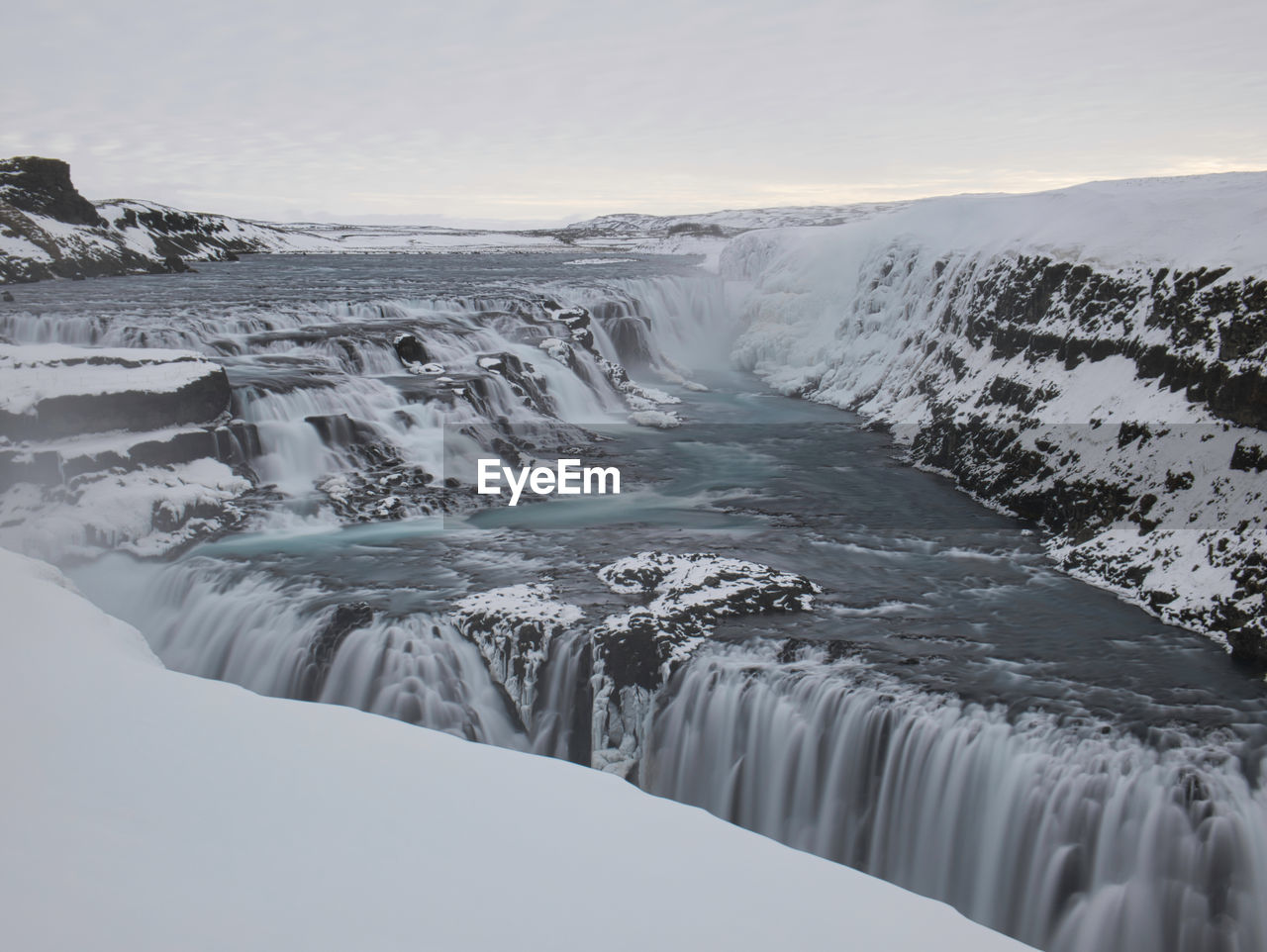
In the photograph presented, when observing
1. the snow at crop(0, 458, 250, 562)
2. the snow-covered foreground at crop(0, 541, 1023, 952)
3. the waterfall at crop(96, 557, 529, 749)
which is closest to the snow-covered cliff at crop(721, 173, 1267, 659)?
the waterfall at crop(96, 557, 529, 749)

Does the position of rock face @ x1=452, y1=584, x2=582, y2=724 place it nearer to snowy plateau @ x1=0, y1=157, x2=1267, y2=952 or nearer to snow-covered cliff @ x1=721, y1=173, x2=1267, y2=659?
snowy plateau @ x1=0, y1=157, x2=1267, y2=952

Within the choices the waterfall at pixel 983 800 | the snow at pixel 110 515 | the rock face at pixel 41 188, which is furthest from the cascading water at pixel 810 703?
the rock face at pixel 41 188

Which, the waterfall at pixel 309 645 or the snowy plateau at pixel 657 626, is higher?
the snowy plateau at pixel 657 626

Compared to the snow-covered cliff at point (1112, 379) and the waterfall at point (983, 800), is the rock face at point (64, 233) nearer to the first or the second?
the snow-covered cliff at point (1112, 379)

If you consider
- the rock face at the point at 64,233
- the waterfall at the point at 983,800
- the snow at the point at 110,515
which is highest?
the rock face at the point at 64,233

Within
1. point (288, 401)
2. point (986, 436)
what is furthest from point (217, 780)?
point (986, 436)

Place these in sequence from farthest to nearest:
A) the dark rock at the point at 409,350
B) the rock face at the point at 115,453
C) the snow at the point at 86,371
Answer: the dark rock at the point at 409,350 → the snow at the point at 86,371 → the rock face at the point at 115,453

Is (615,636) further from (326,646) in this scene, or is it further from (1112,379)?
A: (1112,379)
